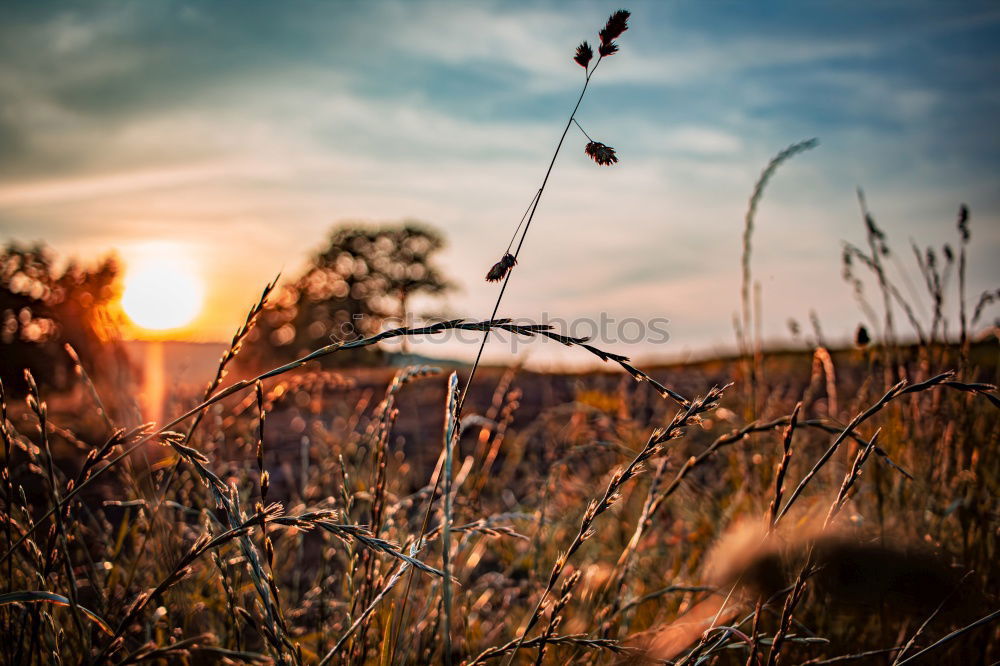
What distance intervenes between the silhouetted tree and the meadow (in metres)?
2.81

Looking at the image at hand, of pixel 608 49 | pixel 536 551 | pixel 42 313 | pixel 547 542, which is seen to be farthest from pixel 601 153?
pixel 42 313

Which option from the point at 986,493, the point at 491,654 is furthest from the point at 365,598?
the point at 986,493

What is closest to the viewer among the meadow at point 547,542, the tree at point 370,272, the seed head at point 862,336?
the meadow at point 547,542

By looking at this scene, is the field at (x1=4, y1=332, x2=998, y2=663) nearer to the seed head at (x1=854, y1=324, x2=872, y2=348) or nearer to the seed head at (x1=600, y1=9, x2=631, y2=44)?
the seed head at (x1=854, y1=324, x2=872, y2=348)

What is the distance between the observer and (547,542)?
274cm

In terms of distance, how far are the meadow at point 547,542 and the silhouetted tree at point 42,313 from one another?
281 centimetres

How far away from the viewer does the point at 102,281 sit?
19.1ft

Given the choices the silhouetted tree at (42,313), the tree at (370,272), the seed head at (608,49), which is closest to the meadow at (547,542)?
the seed head at (608,49)

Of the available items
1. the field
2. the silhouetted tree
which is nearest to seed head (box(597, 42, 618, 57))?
the field

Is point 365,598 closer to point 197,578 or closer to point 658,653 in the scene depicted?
point 658,653

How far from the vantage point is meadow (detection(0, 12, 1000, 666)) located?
973 millimetres

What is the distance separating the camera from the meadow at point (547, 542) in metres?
0.97

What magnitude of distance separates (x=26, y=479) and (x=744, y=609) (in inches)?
179

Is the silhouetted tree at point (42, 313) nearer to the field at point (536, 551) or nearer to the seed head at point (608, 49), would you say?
the field at point (536, 551)
